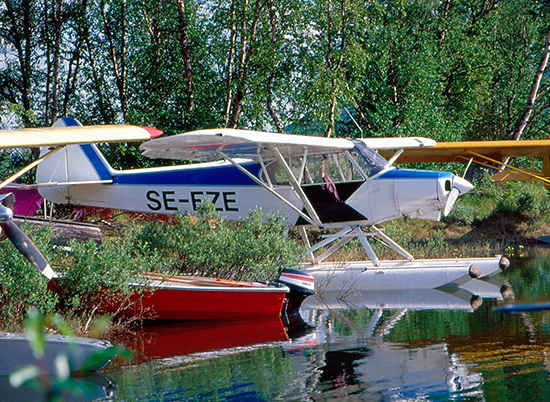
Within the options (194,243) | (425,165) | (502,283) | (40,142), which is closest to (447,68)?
(425,165)

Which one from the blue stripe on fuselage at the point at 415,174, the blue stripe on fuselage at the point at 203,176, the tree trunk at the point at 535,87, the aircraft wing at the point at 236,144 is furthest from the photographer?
the tree trunk at the point at 535,87

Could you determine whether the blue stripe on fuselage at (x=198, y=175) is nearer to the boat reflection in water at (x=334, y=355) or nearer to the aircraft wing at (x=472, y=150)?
the boat reflection in water at (x=334, y=355)

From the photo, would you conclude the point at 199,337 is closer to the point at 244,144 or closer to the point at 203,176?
the point at 244,144

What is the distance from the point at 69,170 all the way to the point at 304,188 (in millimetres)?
4580

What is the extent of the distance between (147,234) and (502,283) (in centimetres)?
614

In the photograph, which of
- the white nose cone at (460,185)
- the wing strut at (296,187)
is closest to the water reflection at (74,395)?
the wing strut at (296,187)

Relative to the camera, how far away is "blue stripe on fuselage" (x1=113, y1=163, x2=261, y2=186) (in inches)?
427

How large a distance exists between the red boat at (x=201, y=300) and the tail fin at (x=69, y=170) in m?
3.92

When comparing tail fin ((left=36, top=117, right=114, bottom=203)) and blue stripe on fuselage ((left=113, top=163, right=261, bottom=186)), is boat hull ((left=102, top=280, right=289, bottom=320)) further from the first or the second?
tail fin ((left=36, top=117, right=114, bottom=203))

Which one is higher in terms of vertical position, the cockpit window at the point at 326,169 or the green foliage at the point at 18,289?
the cockpit window at the point at 326,169

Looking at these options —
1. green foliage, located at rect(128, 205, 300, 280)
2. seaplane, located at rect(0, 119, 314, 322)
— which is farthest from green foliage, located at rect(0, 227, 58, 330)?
green foliage, located at rect(128, 205, 300, 280)

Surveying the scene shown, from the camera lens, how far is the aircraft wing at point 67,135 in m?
6.26

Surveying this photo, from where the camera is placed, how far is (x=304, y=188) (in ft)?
34.3

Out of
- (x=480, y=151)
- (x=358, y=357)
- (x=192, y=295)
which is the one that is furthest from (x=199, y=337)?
(x=480, y=151)
